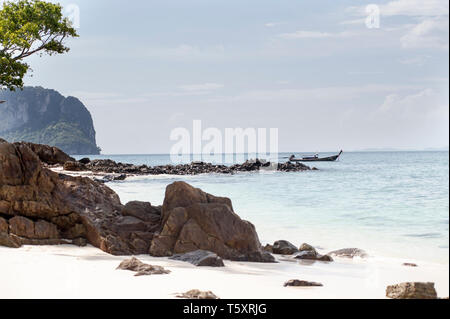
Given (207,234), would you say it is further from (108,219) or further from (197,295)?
(197,295)

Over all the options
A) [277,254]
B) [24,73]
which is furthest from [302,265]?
[24,73]

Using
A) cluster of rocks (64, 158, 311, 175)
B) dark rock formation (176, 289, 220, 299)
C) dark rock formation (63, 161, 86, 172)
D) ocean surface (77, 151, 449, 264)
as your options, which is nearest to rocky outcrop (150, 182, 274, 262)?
dark rock formation (176, 289, 220, 299)

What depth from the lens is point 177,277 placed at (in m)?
6.98

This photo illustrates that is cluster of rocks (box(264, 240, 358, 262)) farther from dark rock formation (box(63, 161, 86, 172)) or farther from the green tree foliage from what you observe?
dark rock formation (box(63, 161, 86, 172))

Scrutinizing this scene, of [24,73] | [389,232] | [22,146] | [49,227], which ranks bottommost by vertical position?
[389,232]

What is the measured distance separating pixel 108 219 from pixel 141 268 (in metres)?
2.63

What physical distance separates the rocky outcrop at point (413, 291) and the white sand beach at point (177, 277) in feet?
1.28

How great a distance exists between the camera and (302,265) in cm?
872

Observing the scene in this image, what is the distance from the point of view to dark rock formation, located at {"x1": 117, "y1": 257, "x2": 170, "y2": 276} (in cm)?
699

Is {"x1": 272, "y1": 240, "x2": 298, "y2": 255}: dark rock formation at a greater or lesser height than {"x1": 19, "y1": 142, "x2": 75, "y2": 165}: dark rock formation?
lesser

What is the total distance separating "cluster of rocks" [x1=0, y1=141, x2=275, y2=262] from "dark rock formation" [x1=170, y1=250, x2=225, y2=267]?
1.15ft

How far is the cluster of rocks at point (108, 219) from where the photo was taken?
8.84 meters

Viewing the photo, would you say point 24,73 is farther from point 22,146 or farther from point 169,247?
point 169,247

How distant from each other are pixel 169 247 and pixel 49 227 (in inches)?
94.0
